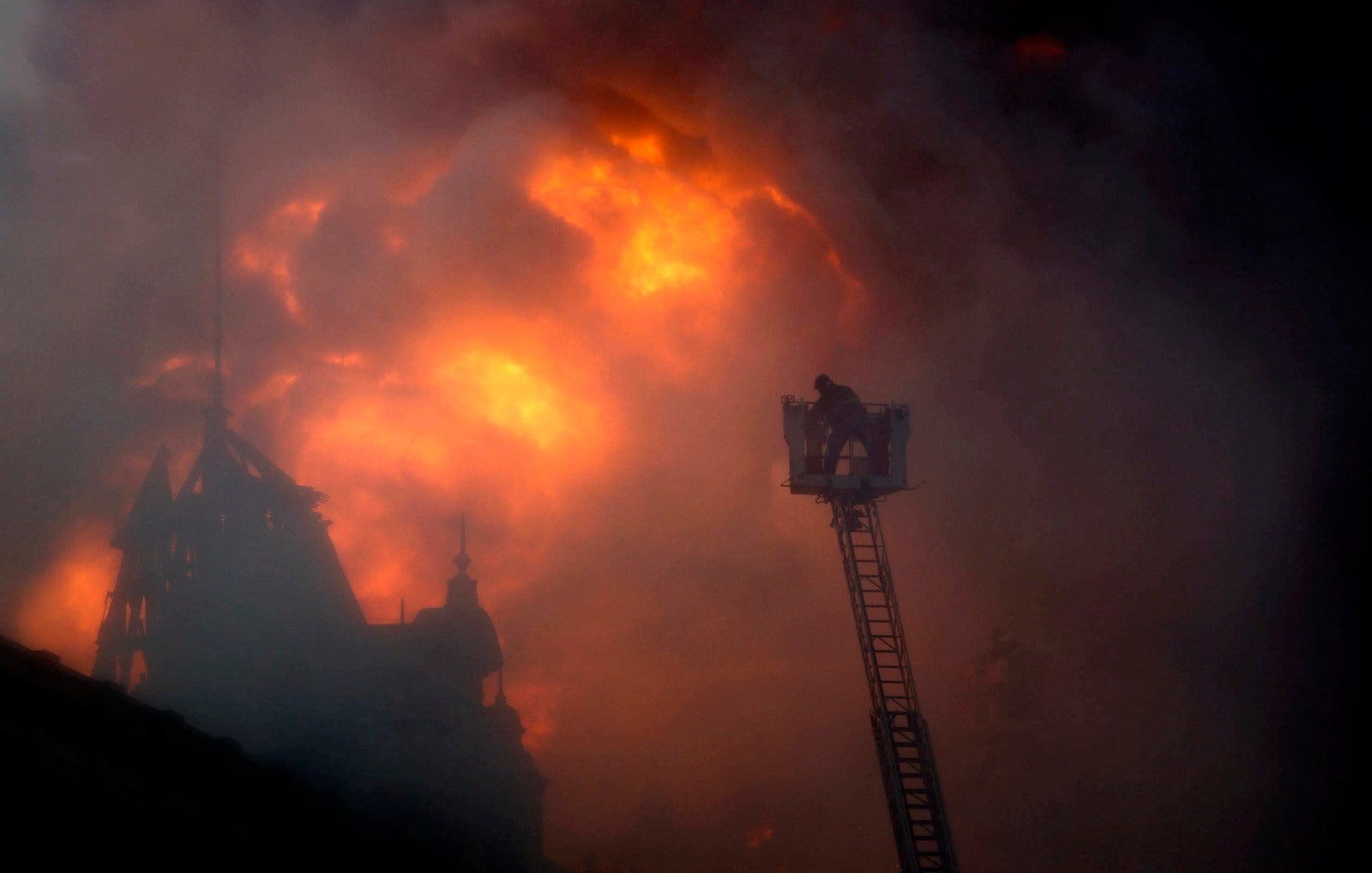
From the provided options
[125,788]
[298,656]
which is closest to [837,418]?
[125,788]

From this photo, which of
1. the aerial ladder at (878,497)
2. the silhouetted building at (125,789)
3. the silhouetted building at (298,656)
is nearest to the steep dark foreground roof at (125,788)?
the silhouetted building at (125,789)

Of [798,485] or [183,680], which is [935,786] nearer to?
[798,485]

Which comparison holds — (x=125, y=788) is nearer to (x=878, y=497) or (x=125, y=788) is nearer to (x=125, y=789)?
(x=125, y=789)

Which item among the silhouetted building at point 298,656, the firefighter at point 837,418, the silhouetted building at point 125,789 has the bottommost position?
the silhouetted building at point 125,789

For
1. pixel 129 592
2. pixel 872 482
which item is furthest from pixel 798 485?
pixel 129 592

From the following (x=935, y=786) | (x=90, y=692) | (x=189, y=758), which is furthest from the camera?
(x=935, y=786)

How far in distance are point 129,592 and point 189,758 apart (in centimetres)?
4356

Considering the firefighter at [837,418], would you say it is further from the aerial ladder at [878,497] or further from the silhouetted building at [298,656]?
the silhouetted building at [298,656]

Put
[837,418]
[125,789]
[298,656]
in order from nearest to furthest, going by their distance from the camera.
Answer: [125,789]
[837,418]
[298,656]

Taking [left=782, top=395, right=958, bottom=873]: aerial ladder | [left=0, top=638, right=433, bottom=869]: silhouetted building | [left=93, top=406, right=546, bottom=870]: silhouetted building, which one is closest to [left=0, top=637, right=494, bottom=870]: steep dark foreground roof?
[left=0, top=638, right=433, bottom=869]: silhouetted building

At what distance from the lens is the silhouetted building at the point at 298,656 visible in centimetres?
5316

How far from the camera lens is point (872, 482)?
24.4 meters

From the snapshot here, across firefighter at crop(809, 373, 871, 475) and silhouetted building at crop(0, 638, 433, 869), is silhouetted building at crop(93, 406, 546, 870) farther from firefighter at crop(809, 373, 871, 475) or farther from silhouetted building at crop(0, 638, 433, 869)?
firefighter at crop(809, 373, 871, 475)

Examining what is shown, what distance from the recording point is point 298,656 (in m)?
56.0
